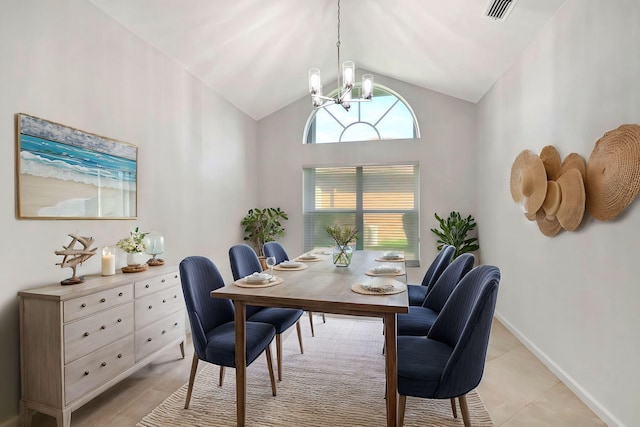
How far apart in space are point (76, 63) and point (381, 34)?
307 cm

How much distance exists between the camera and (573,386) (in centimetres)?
240

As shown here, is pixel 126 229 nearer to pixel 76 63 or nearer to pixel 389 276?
pixel 76 63

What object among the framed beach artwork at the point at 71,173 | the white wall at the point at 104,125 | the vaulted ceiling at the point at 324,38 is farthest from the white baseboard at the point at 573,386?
the framed beach artwork at the point at 71,173

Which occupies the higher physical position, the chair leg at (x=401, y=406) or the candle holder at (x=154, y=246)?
the candle holder at (x=154, y=246)

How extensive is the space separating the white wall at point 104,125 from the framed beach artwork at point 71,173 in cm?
6

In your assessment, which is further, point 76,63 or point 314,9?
point 314,9

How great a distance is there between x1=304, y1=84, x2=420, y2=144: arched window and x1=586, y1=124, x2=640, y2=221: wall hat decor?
3131 millimetres

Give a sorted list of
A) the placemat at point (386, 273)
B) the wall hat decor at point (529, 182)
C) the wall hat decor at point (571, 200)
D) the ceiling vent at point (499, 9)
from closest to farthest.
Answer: the wall hat decor at point (571, 200)
the placemat at point (386, 273)
the ceiling vent at point (499, 9)
the wall hat decor at point (529, 182)

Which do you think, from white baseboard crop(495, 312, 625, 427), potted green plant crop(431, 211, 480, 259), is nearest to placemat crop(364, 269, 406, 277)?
white baseboard crop(495, 312, 625, 427)

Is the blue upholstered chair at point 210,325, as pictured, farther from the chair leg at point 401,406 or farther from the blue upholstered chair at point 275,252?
the blue upholstered chair at point 275,252

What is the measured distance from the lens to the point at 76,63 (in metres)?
2.43

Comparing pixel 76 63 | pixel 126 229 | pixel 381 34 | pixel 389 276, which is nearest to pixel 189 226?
pixel 126 229

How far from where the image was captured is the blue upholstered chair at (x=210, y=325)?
1.99 m

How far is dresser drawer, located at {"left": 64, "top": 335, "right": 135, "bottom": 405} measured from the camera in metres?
1.95
